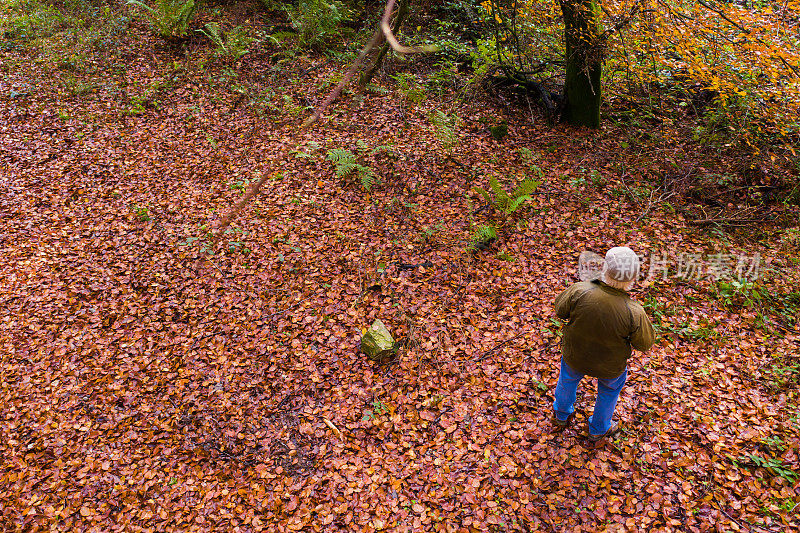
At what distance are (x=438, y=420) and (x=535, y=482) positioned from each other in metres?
1.15

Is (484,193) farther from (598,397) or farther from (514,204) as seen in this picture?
(598,397)

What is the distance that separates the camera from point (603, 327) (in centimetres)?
350

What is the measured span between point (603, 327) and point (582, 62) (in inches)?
250

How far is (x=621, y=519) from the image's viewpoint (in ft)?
12.5

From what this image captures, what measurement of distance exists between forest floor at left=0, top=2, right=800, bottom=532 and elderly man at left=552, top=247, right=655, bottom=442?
1.13 metres

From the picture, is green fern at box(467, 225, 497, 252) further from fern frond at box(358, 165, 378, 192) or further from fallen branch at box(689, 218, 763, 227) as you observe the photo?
fallen branch at box(689, 218, 763, 227)

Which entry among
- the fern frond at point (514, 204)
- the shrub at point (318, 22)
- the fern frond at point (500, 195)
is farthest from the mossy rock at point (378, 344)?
the shrub at point (318, 22)

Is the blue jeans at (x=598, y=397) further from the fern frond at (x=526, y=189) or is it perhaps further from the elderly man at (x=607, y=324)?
the fern frond at (x=526, y=189)

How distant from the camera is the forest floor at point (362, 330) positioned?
422 cm

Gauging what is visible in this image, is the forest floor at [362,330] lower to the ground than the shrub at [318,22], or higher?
lower

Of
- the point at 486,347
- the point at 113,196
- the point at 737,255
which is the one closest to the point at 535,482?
the point at 486,347

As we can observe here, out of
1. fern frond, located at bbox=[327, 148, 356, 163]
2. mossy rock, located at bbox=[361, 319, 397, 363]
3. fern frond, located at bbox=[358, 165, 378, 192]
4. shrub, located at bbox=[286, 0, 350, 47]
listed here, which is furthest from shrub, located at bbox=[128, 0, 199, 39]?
mossy rock, located at bbox=[361, 319, 397, 363]

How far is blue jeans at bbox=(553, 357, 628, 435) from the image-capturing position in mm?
3844

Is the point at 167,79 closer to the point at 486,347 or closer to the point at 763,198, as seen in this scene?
the point at 486,347
